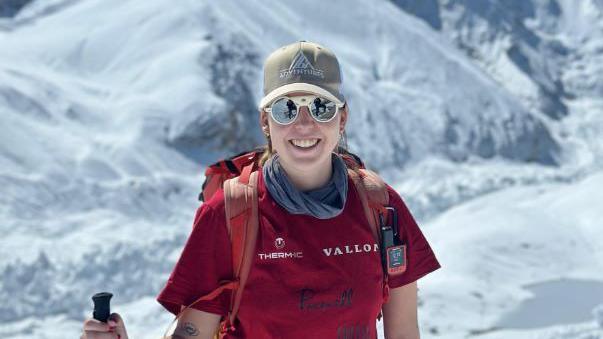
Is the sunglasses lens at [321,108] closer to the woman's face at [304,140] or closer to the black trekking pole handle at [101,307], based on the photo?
the woman's face at [304,140]

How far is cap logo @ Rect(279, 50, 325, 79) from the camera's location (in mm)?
2078

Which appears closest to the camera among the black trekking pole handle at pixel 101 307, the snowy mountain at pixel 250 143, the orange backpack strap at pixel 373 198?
the black trekking pole handle at pixel 101 307

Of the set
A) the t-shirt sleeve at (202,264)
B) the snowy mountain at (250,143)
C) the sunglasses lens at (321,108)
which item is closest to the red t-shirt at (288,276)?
the t-shirt sleeve at (202,264)

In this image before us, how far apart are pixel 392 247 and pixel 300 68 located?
20.9 inches

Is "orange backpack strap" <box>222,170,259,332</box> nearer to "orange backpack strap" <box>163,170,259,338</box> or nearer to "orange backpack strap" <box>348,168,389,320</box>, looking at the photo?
"orange backpack strap" <box>163,170,259,338</box>

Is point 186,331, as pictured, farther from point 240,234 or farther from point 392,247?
point 392,247

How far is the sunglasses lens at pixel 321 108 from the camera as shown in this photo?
2.11m

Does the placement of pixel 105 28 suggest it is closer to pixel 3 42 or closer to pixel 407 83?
pixel 3 42

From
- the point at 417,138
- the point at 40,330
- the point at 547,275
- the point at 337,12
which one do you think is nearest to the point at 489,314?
the point at 547,275

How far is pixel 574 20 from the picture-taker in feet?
88.3

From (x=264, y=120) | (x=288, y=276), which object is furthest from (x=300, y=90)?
(x=288, y=276)

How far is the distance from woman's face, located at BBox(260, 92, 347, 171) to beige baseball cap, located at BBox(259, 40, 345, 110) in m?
0.04

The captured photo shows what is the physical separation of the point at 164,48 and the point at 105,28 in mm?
1483

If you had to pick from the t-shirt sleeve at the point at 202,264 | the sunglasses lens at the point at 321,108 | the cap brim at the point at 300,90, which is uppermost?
the cap brim at the point at 300,90
